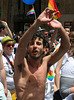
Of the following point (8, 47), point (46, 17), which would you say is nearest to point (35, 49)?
point (46, 17)

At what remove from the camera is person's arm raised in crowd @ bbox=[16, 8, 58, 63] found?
3439mm

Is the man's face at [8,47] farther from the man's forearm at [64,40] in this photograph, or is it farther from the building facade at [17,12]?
the building facade at [17,12]

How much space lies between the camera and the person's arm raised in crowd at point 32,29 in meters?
3.44

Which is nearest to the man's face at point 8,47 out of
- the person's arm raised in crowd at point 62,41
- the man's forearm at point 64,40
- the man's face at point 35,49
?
the person's arm raised in crowd at point 62,41

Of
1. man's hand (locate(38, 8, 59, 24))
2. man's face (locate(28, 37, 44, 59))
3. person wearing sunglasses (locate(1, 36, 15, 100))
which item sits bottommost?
person wearing sunglasses (locate(1, 36, 15, 100))

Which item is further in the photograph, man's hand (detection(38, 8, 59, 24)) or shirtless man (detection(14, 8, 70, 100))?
shirtless man (detection(14, 8, 70, 100))

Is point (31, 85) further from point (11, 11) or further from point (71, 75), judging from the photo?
point (11, 11)

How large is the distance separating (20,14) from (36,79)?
1108 inches

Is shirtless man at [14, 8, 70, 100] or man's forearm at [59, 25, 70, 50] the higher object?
man's forearm at [59, 25, 70, 50]

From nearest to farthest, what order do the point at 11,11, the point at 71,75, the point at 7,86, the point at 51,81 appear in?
the point at 71,75 < the point at 51,81 < the point at 7,86 < the point at 11,11

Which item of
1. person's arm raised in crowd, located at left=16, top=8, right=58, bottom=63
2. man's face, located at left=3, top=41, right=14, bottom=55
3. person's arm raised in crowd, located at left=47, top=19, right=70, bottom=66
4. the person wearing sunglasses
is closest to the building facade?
man's face, located at left=3, top=41, right=14, bottom=55

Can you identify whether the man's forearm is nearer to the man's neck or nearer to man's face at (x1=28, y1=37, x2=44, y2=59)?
man's face at (x1=28, y1=37, x2=44, y2=59)

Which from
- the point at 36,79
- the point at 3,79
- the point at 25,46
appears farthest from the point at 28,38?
the point at 3,79

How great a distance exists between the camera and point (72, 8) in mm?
28797
